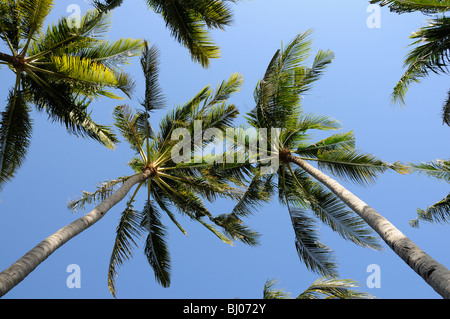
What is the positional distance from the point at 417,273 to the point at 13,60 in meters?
9.76

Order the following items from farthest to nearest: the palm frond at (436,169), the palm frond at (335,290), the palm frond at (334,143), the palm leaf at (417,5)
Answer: the palm frond at (436,169), the palm frond at (334,143), the palm leaf at (417,5), the palm frond at (335,290)

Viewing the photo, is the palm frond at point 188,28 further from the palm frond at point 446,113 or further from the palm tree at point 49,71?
the palm frond at point 446,113

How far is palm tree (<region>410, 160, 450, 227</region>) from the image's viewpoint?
10.3 metres

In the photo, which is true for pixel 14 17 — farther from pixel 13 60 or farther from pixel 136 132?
pixel 136 132

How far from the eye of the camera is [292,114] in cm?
874

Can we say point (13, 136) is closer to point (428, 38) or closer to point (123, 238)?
point (123, 238)

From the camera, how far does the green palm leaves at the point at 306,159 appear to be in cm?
796

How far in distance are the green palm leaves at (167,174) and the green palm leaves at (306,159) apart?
954 millimetres

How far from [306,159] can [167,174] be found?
4.17 m

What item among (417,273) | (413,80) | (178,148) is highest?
(413,80)

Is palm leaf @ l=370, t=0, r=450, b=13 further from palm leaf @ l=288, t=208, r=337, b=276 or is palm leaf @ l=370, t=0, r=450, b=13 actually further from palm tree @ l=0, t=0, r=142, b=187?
palm tree @ l=0, t=0, r=142, b=187

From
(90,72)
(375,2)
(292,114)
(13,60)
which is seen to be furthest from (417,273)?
(13,60)

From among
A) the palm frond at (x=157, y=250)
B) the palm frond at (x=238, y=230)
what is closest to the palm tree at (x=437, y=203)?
the palm frond at (x=238, y=230)

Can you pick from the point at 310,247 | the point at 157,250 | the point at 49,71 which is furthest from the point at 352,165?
the point at 49,71
